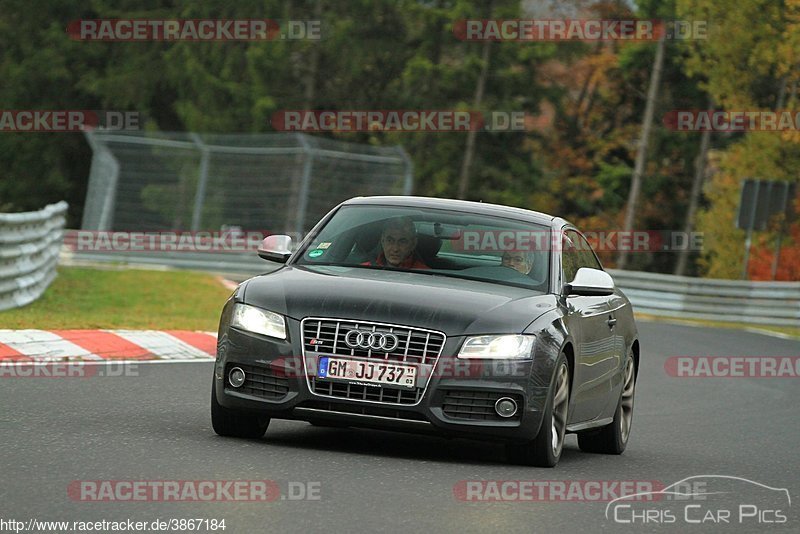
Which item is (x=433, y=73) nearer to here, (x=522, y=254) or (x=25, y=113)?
(x=25, y=113)

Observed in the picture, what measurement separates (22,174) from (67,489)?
209ft

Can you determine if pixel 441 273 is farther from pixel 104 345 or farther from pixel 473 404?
pixel 104 345

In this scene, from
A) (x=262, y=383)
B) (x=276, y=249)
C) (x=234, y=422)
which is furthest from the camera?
(x=276, y=249)

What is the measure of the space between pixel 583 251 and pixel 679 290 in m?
24.2

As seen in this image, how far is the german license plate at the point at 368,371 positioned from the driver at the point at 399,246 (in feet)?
4.19

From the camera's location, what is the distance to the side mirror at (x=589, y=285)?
402 inches

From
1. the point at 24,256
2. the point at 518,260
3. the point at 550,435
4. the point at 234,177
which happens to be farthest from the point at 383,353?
the point at 234,177

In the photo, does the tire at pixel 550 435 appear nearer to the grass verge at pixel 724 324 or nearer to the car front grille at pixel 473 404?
the car front grille at pixel 473 404

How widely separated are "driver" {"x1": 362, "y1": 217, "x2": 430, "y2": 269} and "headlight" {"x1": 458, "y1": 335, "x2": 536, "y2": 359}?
1.20 meters

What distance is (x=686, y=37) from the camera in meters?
47.8

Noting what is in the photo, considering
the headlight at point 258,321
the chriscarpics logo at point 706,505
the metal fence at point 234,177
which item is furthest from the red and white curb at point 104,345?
the metal fence at point 234,177

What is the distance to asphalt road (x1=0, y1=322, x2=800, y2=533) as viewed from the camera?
23.8ft

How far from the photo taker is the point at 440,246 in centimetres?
1041

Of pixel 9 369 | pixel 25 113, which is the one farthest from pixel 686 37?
pixel 9 369
